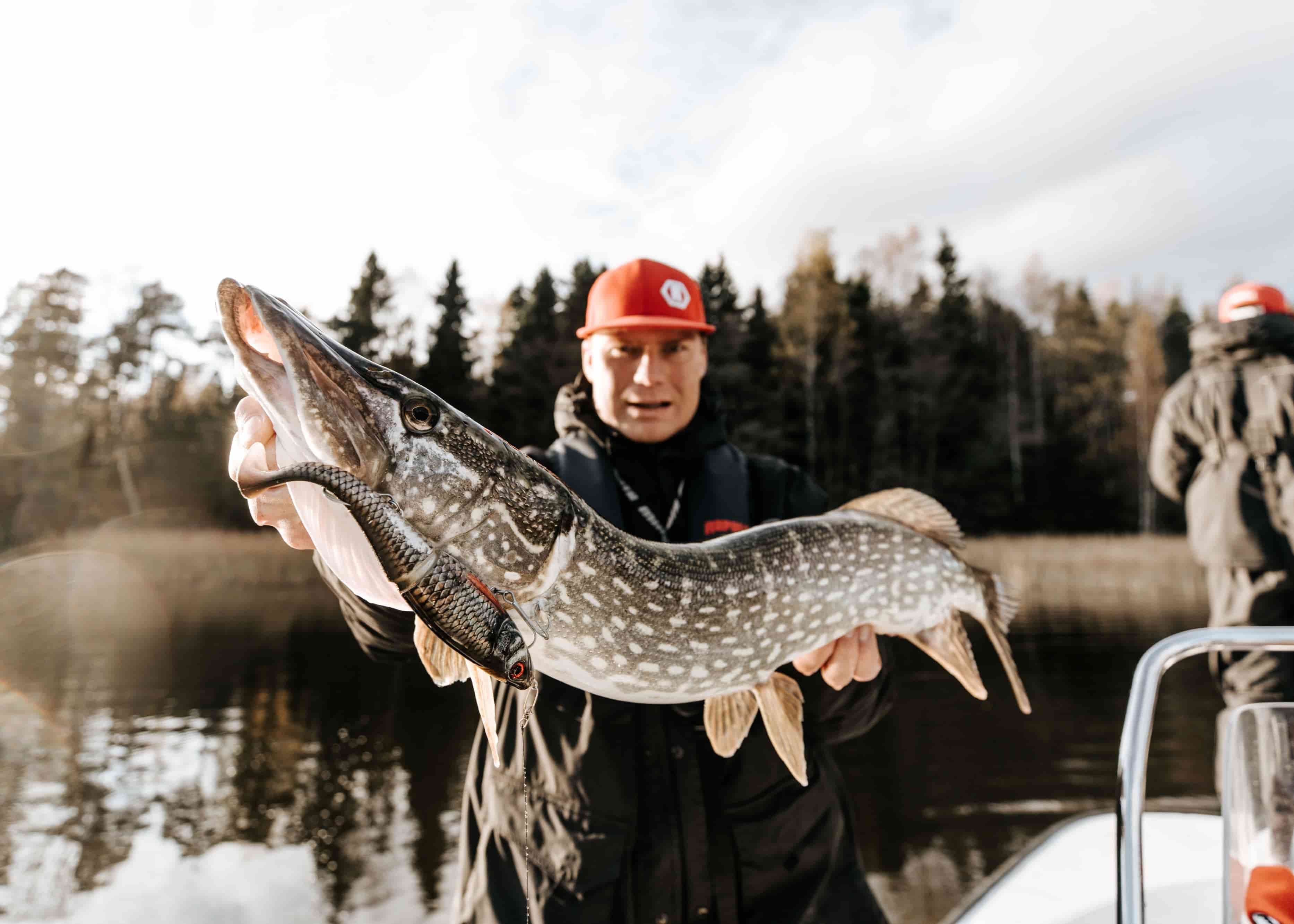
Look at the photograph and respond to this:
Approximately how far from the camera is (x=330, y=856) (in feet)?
13.0

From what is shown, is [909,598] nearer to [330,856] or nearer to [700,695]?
[700,695]

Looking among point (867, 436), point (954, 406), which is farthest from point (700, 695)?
point (954, 406)

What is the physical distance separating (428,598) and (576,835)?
896mm

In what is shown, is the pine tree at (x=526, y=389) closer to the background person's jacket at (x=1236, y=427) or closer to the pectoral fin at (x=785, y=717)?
the background person's jacket at (x=1236, y=427)

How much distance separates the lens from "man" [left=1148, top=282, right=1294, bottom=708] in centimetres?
329

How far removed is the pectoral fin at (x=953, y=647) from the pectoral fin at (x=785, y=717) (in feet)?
1.12

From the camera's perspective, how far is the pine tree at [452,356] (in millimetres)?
16062

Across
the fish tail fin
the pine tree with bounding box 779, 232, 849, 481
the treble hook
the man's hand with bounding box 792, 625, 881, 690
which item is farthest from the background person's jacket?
the pine tree with bounding box 779, 232, 849, 481

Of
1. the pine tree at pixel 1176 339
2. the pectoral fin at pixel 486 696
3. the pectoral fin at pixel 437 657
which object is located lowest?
the pectoral fin at pixel 486 696

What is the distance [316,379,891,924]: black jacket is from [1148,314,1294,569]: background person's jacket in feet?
8.25

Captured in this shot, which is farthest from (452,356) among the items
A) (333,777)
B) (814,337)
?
(333,777)

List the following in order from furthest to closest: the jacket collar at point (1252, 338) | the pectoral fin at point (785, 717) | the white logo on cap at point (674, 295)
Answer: the jacket collar at point (1252, 338) → the white logo on cap at point (674, 295) → the pectoral fin at point (785, 717)

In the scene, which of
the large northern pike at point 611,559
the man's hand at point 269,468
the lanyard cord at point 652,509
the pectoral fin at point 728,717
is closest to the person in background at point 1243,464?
the large northern pike at point 611,559

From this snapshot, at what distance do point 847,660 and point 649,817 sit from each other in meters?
0.52
